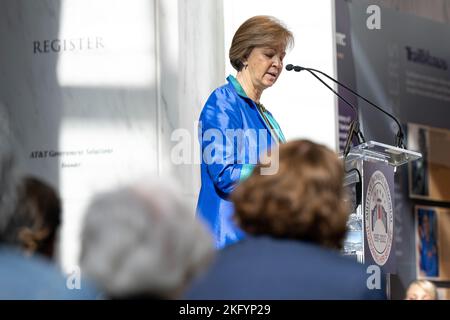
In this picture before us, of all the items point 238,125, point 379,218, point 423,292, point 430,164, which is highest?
point 430,164

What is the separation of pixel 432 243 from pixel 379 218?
383cm

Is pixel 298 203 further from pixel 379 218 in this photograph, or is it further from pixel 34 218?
pixel 379 218

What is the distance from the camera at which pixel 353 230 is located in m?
5.18

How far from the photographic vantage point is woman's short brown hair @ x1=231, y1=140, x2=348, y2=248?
88.6 inches

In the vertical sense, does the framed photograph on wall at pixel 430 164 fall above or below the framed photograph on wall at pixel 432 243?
above

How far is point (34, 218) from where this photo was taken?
7.34 feet

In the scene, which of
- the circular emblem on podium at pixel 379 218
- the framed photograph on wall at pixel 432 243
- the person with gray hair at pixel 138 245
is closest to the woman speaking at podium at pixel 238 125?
the circular emblem on podium at pixel 379 218

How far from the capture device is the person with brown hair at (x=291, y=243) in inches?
86.7

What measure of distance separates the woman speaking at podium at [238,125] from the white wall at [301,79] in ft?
8.22

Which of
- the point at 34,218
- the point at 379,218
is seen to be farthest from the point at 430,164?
the point at 34,218

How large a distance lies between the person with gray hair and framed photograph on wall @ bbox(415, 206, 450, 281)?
7.11m

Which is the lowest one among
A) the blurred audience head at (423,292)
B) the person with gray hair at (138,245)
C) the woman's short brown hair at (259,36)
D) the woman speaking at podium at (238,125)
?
the blurred audience head at (423,292)

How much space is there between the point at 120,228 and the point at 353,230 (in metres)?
3.42

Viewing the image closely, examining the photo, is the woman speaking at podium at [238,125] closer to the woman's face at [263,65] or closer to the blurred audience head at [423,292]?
the woman's face at [263,65]
